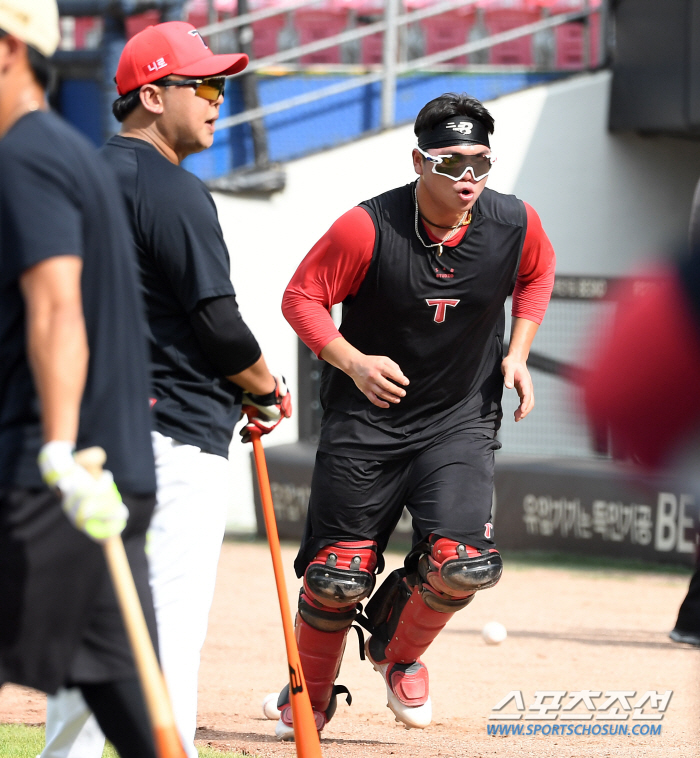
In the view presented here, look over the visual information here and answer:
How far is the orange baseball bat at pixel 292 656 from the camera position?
12.4 feet

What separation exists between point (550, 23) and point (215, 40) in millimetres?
3392

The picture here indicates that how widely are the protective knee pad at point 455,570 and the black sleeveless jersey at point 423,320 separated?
1.31 ft

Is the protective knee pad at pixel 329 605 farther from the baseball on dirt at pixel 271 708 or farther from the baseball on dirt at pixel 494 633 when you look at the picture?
the baseball on dirt at pixel 494 633

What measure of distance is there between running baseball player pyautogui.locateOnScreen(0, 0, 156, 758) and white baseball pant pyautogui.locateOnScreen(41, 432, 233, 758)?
81cm

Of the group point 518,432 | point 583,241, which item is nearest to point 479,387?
point 518,432

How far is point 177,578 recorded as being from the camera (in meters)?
3.39

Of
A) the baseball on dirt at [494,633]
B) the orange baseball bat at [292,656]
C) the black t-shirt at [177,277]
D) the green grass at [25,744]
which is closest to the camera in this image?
the black t-shirt at [177,277]

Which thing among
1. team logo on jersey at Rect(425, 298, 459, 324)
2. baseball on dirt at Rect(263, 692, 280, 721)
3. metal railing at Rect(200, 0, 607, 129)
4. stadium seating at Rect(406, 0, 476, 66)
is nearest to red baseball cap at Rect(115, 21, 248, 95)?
team logo on jersey at Rect(425, 298, 459, 324)

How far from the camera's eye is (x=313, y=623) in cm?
457

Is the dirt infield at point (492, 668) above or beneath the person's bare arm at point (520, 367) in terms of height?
beneath

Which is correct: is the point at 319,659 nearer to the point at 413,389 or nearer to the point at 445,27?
the point at 413,389

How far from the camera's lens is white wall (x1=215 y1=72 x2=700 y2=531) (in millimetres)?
11203

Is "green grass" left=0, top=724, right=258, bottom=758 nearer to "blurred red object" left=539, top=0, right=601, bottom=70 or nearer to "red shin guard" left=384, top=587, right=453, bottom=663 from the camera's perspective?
"red shin guard" left=384, top=587, right=453, bottom=663

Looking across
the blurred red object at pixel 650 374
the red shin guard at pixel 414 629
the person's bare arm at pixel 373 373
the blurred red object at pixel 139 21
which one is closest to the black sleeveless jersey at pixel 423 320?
the person's bare arm at pixel 373 373
